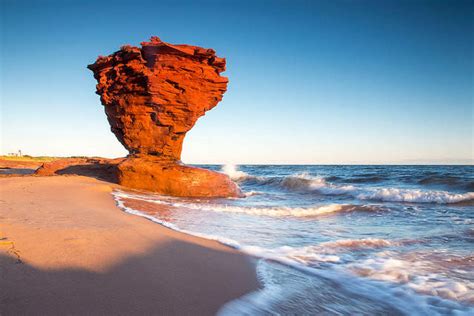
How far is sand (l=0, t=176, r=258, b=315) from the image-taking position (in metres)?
2.03

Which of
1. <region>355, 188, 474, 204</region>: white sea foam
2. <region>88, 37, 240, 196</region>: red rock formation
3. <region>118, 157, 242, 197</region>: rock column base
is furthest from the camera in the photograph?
<region>355, 188, 474, 204</region>: white sea foam

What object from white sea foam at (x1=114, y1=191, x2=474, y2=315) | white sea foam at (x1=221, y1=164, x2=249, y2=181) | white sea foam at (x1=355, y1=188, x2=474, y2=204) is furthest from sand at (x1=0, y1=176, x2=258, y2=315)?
white sea foam at (x1=221, y1=164, x2=249, y2=181)

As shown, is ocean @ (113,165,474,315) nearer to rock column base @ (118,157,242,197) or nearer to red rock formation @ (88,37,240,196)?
rock column base @ (118,157,242,197)

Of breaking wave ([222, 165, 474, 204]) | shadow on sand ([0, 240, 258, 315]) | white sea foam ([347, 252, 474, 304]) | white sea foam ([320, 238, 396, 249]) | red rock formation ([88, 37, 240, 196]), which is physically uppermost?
red rock formation ([88, 37, 240, 196])

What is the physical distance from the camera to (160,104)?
45.0 ft

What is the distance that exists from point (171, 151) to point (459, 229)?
11.2 metres

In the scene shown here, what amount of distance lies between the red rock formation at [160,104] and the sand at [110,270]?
802 cm

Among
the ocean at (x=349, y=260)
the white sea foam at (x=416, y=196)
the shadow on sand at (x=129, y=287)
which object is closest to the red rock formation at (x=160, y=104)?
the ocean at (x=349, y=260)

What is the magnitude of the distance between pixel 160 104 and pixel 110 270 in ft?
38.6

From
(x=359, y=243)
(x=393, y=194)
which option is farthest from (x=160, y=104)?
(x=393, y=194)

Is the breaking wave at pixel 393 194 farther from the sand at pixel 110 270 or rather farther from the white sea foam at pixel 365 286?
the sand at pixel 110 270

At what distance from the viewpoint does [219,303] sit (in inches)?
91.7

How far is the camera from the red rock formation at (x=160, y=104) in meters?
12.6

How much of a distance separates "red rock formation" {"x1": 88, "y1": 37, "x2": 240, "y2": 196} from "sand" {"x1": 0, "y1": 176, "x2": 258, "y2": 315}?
802 centimetres
